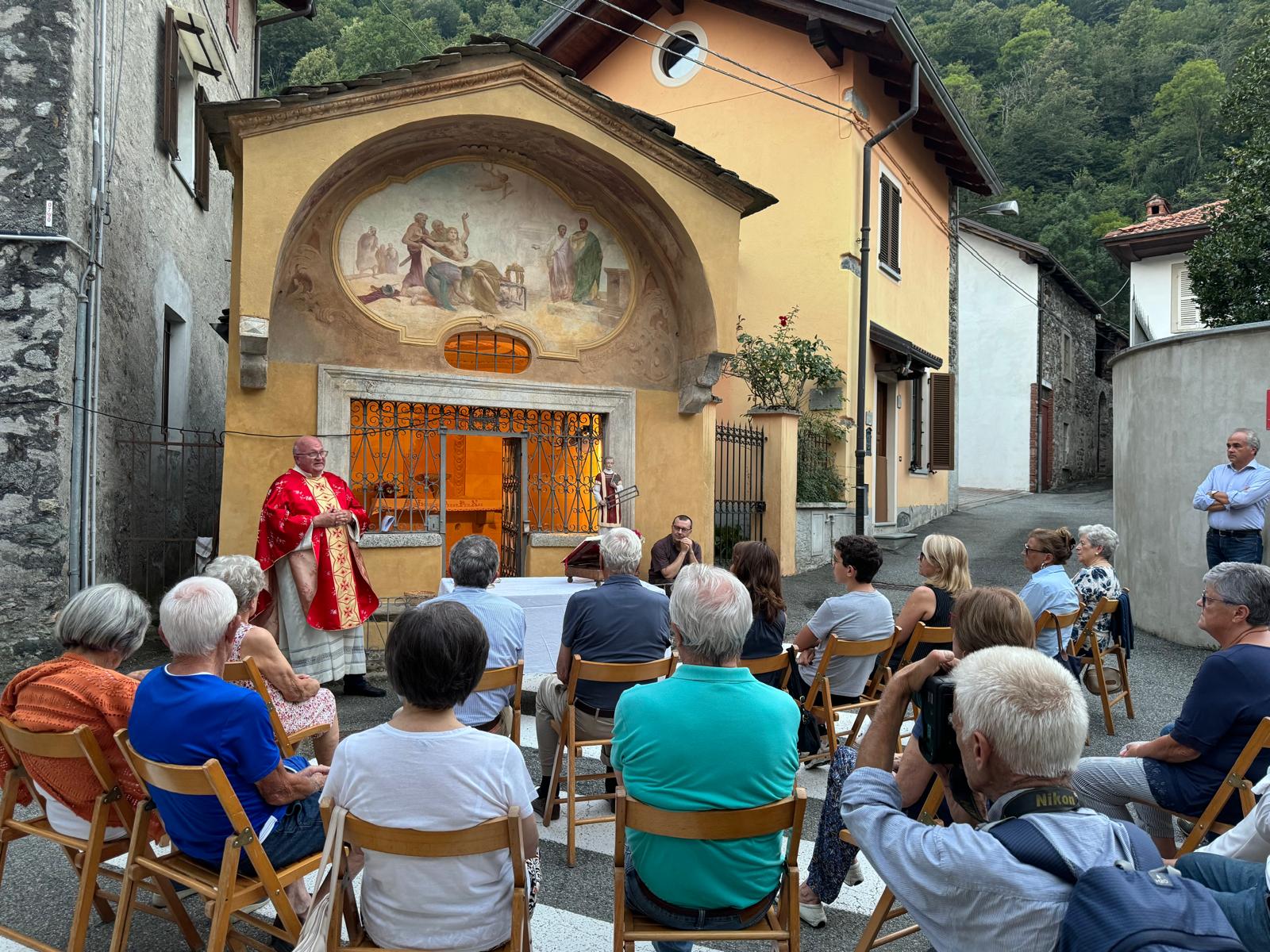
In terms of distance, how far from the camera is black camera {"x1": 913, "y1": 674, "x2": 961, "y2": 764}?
1.77 metres

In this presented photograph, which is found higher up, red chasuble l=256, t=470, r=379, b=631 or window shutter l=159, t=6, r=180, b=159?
window shutter l=159, t=6, r=180, b=159

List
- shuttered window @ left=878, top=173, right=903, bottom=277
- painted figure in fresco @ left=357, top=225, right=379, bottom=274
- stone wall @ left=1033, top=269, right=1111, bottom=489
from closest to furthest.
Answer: painted figure in fresco @ left=357, top=225, right=379, bottom=274 < shuttered window @ left=878, top=173, right=903, bottom=277 < stone wall @ left=1033, top=269, right=1111, bottom=489

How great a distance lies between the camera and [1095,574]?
5.45m

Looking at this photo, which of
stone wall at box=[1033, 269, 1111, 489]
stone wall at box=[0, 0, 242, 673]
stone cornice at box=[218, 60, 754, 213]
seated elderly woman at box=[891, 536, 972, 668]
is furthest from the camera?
stone wall at box=[1033, 269, 1111, 489]

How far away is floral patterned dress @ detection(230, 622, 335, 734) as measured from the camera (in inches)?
131

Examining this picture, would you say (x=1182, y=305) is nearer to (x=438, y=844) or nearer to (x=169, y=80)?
(x=169, y=80)

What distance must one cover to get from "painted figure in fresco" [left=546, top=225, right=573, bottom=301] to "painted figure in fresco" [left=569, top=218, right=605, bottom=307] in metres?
0.05

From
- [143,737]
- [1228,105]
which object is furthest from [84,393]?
[1228,105]

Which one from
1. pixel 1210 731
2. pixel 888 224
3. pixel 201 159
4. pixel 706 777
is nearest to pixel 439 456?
pixel 201 159

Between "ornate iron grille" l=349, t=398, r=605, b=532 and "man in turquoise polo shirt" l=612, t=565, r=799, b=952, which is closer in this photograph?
"man in turquoise polo shirt" l=612, t=565, r=799, b=952

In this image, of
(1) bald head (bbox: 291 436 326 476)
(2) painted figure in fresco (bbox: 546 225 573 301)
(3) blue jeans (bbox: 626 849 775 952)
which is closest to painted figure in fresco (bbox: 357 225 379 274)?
(2) painted figure in fresco (bbox: 546 225 573 301)

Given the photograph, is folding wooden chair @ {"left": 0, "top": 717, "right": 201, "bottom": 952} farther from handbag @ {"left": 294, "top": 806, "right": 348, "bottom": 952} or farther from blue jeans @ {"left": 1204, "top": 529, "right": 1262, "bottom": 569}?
blue jeans @ {"left": 1204, "top": 529, "right": 1262, "bottom": 569}

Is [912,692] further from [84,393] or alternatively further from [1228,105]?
[1228,105]

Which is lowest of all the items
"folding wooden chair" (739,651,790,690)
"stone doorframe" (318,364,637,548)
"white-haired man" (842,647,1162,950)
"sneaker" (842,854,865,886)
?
"sneaker" (842,854,865,886)
